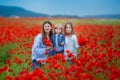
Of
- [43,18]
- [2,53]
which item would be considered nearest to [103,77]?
[2,53]

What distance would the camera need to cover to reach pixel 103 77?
343cm

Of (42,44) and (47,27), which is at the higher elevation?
(47,27)

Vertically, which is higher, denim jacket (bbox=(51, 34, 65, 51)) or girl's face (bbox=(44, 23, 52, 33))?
girl's face (bbox=(44, 23, 52, 33))

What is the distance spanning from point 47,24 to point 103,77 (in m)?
1.64

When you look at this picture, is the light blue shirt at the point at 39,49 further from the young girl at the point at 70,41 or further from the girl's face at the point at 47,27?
the young girl at the point at 70,41

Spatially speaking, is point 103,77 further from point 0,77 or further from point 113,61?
point 0,77

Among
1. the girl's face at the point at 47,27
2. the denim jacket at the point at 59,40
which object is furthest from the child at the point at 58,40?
the girl's face at the point at 47,27

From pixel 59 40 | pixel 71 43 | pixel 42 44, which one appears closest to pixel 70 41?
pixel 71 43

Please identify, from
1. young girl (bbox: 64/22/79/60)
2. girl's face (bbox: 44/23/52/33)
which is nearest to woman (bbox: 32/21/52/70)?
girl's face (bbox: 44/23/52/33)

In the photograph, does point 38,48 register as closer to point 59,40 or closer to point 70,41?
point 59,40

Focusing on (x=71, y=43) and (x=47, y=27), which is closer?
(x=47, y=27)

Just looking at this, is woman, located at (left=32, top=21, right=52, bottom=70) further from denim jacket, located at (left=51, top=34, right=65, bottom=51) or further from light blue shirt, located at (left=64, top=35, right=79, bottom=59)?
light blue shirt, located at (left=64, top=35, right=79, bottom=59)

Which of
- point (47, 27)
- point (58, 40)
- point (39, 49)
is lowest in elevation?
point (39, 49)

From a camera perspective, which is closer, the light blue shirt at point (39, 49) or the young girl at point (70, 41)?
the light blue shirt at point (39, 49)
